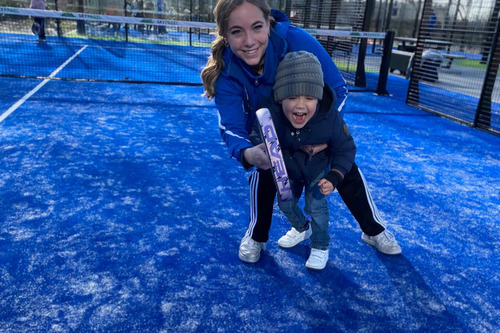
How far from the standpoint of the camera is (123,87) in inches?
363

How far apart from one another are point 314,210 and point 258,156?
2.10ft

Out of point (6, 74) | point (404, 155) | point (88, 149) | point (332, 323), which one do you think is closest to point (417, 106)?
point (404, 155)

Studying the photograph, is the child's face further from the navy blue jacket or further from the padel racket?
the padel racket

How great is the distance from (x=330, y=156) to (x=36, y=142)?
4040 millimetres

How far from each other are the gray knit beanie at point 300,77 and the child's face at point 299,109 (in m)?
0.04

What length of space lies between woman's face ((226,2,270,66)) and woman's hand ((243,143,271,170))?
563mm

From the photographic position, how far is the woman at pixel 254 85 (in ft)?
8.42

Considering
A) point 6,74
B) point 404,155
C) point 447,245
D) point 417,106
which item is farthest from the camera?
point 6,74

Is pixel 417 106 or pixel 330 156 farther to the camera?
pixel 417 106

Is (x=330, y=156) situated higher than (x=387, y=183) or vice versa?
(x=330, y=156)

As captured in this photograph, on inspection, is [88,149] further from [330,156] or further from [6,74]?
[6,74]

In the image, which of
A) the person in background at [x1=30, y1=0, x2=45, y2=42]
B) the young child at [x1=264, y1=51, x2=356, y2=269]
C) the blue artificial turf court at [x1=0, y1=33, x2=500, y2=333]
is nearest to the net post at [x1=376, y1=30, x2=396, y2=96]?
the blue artificial turf court at [x1=0, y1=33, x2=500, y2=333]

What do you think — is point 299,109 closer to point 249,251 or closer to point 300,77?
point 300,77

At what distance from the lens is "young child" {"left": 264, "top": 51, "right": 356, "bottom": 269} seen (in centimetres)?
245
